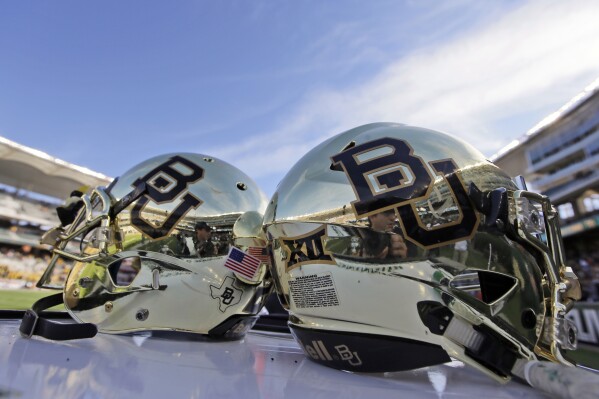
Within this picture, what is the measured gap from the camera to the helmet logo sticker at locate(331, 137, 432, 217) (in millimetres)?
1271

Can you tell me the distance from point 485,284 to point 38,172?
23.7 m

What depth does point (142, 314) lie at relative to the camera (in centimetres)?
184

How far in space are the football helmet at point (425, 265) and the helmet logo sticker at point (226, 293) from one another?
58 centimetres

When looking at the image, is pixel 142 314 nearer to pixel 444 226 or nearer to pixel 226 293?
pixel 226 293

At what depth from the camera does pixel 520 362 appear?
1130 mm

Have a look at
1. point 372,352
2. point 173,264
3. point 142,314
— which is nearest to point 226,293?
point 173,264

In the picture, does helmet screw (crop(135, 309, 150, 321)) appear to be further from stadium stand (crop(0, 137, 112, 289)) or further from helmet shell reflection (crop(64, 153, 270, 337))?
stadium stand (crop(0, 137, 112, 289))

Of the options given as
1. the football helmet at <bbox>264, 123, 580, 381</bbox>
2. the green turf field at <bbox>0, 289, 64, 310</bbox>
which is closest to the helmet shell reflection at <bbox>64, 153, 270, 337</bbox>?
the football helmet at <bbox>264, 123, 580, 381</bbox>

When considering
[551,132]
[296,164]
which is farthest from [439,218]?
[551,132]

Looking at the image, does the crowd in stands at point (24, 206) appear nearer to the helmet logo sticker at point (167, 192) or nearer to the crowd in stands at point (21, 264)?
the crowd in stands at point (21, 264)

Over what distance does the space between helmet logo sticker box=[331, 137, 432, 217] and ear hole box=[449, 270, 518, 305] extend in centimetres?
29

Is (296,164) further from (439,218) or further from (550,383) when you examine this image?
(550,383)

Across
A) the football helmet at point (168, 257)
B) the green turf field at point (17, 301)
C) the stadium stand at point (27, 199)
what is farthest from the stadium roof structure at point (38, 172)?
the football helmet at point (168, 257)

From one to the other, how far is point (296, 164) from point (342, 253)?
468 mm
